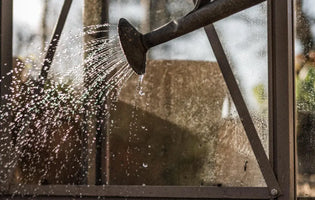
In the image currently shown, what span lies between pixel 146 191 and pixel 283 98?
3.29 ft

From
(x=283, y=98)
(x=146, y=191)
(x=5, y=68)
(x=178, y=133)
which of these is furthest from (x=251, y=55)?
(x=5, y=68)

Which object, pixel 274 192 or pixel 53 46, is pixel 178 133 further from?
pixel 53 46

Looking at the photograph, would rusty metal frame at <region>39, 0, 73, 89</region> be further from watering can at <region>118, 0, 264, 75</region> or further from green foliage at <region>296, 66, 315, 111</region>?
green foliage at <region>296, 66, 315, 111</region>

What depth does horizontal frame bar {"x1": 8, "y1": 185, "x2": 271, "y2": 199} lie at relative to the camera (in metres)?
3.58

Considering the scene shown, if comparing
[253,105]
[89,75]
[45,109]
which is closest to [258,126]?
[253,105]

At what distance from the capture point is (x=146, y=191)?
3762 mm

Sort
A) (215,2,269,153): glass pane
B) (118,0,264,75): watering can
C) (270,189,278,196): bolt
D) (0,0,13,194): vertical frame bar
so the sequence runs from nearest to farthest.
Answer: (118,0,264,75): watering can
(270,189,278,196): bolt
(215,2,269,153): glass pane
(0,0,13,194): vertical frame bar

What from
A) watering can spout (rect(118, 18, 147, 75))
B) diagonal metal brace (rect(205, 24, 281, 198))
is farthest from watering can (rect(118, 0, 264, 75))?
diagonal metal brace (rect(205, 24, 281, 198))

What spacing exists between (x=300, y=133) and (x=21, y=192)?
175 cm

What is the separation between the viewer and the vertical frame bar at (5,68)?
3.94 m

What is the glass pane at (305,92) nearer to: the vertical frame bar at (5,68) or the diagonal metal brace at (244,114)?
the diagonal metal brace at (244,114)

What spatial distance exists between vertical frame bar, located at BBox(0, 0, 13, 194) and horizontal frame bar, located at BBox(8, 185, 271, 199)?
0.40 ft

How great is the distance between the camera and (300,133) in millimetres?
3527

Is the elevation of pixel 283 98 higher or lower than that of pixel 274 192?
higher
